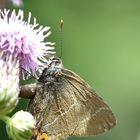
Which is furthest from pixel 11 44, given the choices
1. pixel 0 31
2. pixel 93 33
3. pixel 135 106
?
pixel 93 33

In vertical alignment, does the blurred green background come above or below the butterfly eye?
above

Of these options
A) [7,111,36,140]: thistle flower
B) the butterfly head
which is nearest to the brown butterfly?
the butterfly head

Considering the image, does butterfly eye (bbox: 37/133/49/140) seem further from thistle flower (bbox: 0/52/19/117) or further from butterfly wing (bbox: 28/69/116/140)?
thistle flower (bbox: 0/52/19/117)

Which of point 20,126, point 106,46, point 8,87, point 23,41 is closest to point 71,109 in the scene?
point 23,41

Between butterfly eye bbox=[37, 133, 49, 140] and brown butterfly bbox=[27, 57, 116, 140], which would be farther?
brown butterfly bbox=[27, 57, 116, 140]

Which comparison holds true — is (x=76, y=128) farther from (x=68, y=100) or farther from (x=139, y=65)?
(x=139, y=65)

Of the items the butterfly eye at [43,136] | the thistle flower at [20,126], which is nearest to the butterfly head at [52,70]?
the butterfly eye at [43,136]

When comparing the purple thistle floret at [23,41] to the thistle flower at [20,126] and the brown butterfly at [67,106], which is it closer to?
the brown butterfly at [67,106]
